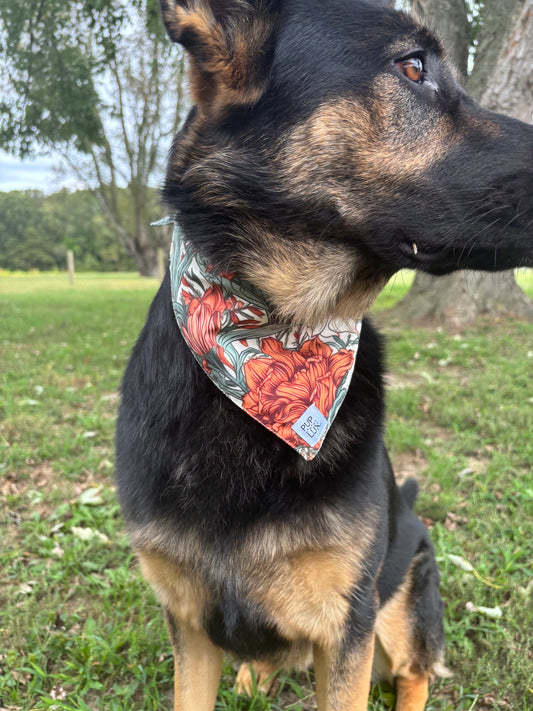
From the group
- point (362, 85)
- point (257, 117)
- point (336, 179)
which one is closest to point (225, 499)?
point (336, 179)

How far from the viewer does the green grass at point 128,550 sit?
227 cm

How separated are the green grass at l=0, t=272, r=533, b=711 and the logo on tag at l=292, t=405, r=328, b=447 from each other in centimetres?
79

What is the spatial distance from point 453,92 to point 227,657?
255 cm

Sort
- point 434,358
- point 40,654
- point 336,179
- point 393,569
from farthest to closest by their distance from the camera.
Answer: point 434,358 < point 40,654 < point 393,569 < point 336,179

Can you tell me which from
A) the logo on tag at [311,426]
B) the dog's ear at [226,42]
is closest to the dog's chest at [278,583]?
the logo on tag at [311,426]

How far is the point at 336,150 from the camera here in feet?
5.78

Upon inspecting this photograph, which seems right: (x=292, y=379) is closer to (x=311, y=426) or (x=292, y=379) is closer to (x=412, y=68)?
(x=311, y=426)

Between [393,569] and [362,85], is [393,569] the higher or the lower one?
the lower one

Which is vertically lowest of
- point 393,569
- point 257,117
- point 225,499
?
point 393,569

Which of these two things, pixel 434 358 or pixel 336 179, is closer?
pixel 336 179

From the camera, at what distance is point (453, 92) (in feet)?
6.12

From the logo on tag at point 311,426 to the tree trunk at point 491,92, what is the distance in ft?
15.2

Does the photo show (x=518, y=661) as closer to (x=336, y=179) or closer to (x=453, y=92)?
(x=336, y=179)

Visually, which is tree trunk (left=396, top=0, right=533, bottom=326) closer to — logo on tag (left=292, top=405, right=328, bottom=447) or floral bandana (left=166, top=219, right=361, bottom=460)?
floral bandana (left=166, top=219, right=361, bottom=460)
